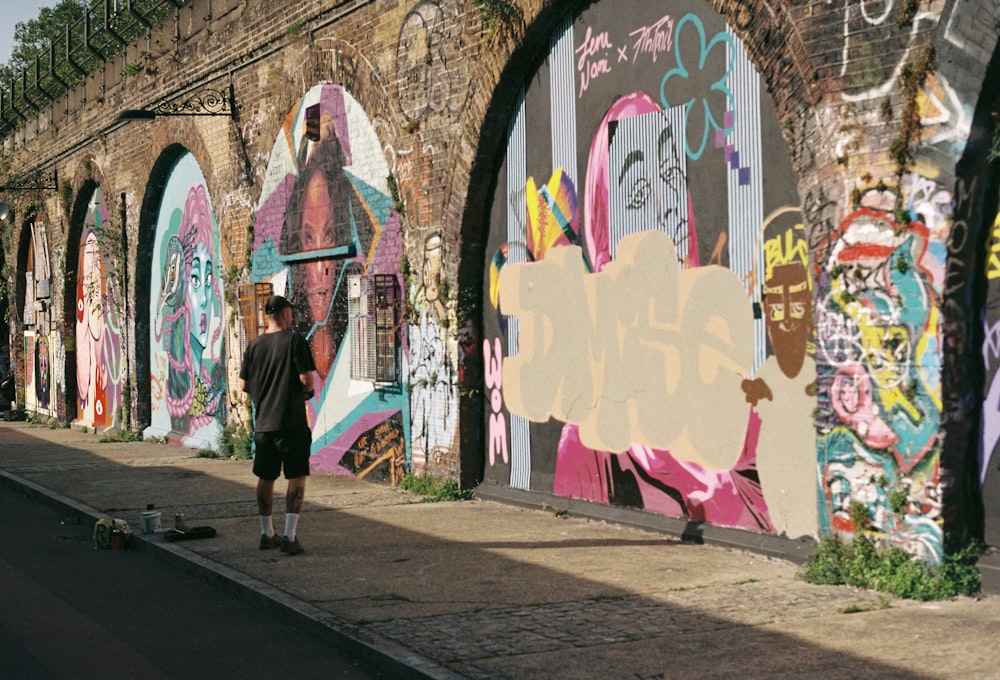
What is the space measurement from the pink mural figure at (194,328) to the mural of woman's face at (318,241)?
3.61 meters

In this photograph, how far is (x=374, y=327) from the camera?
554 inches

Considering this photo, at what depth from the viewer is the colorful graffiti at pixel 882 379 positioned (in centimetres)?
721

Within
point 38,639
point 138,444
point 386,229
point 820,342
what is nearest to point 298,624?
point 38,639

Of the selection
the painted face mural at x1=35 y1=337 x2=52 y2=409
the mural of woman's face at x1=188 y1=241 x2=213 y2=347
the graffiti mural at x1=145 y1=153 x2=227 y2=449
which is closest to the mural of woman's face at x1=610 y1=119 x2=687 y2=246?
the graffiti mural at x1=145 y1=153 x2=227 y2=449

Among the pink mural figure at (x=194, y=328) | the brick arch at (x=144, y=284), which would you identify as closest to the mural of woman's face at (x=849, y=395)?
the pink mural figure at (x=194, y=328)

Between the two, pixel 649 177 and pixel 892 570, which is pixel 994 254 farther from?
pixel 649 177

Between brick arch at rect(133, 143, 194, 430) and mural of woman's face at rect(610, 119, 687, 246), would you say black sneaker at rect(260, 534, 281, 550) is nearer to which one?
mural of woman's face at rect(610, 119, 687, 246)

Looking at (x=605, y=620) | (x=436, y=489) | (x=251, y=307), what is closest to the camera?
(x=605, y=620)

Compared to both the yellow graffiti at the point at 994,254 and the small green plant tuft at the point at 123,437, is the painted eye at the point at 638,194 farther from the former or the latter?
the small green plant tuft at the point at 123,437

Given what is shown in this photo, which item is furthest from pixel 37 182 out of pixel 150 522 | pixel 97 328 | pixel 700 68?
pixel 700 68

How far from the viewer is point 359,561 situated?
8.84 meters

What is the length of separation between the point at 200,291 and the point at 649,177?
11526 millimetres

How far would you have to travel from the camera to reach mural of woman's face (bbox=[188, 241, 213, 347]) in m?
19.5

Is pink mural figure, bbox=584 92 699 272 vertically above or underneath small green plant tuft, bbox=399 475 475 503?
above
